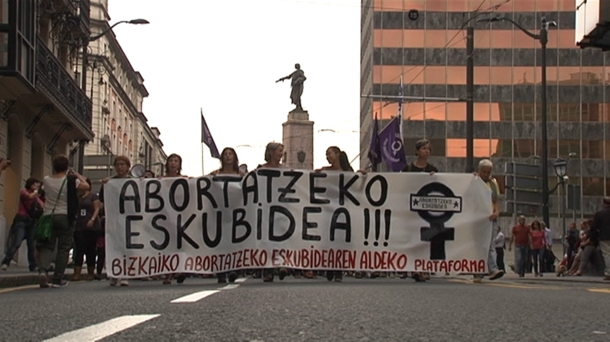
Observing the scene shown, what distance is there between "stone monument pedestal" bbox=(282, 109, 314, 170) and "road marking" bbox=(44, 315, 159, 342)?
55.6 meters

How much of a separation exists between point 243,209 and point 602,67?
5842cm

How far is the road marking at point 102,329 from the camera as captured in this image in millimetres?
5305

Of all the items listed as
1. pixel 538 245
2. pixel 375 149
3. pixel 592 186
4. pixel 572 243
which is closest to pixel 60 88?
pixel 375 149

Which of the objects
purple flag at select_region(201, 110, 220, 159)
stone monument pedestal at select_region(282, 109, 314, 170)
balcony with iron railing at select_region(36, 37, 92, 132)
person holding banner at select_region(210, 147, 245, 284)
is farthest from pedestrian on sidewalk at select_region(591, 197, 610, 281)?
stone monument pedestal at select_region(282, 109, 314, 170)

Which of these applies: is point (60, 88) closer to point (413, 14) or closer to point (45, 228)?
point (45, 228)

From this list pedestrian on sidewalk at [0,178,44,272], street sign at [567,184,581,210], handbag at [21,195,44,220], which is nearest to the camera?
handbag at [21,195,44,220]

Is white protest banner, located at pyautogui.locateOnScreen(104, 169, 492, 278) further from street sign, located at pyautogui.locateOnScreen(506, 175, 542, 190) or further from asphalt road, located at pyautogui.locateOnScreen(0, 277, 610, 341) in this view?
street sign, located at pyautogui.locateOnScreen(506, 175, 542, 190)

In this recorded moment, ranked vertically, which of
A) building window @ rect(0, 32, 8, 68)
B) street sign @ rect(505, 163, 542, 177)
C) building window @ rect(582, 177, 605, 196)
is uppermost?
building window @ rect(0, 32, 8, 68)

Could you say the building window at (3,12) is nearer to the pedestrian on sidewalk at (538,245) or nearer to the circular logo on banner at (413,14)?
the pedestrian on sidewalk at (538,245)

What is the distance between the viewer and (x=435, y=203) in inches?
576

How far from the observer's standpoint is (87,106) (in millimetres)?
36500

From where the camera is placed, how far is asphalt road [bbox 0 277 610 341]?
18.1 ft

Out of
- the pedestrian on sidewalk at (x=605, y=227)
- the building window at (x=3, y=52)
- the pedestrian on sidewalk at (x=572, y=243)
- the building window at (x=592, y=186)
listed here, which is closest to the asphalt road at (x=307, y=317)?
the pedestrian on sidewalk at (x=605, y=227)

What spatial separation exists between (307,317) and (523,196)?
21660mm
